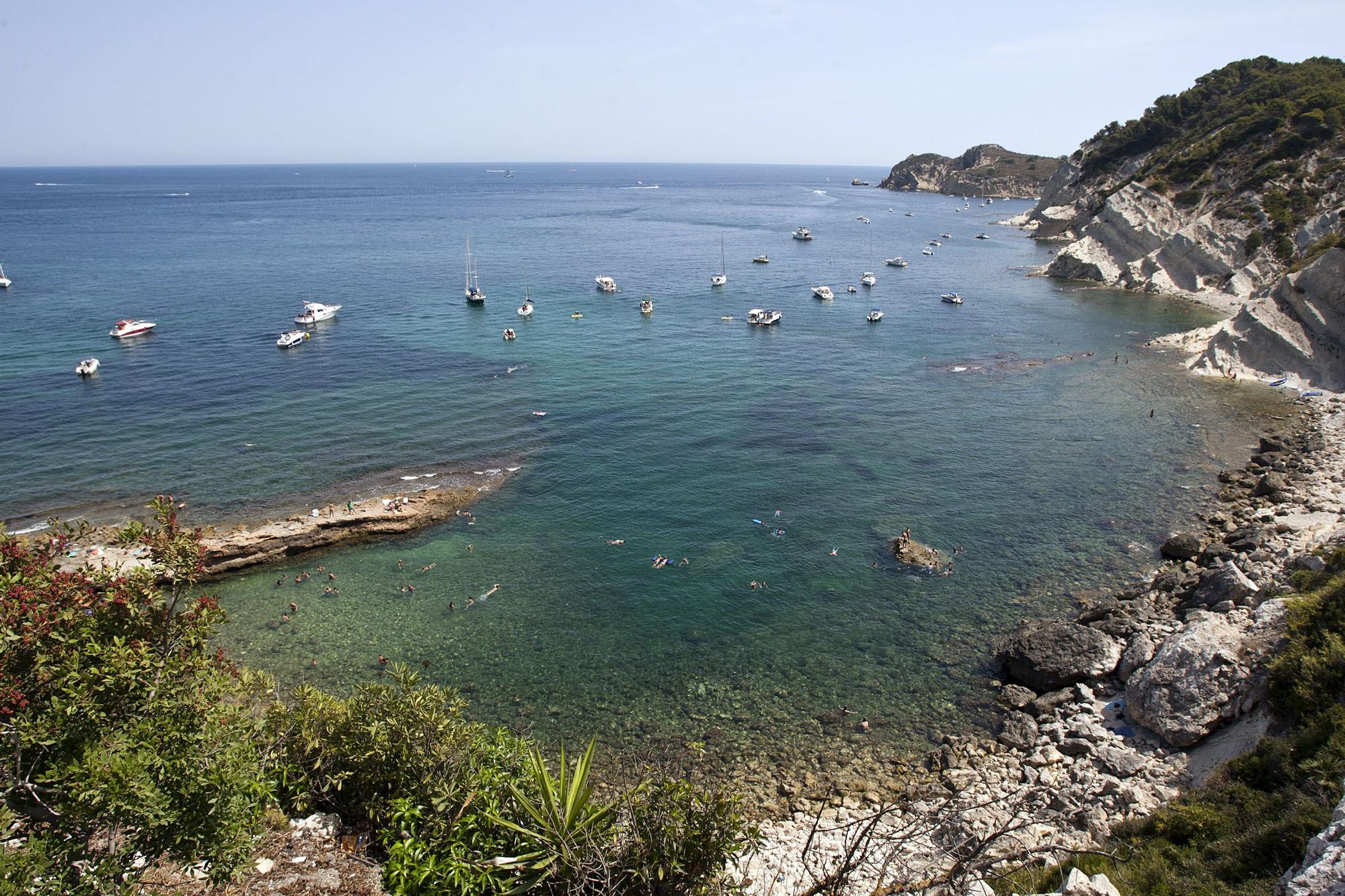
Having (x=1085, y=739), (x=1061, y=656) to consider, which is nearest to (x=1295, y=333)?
(x=1061, y=656)

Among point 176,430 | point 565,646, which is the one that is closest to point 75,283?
point 176,430

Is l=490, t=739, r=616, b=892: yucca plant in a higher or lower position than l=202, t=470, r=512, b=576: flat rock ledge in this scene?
higher

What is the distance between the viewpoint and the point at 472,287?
93312mm

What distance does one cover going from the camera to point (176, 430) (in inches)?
1996

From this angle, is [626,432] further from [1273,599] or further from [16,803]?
[16,803]

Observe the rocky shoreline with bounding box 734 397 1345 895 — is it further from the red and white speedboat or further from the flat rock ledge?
the red and white speedboat

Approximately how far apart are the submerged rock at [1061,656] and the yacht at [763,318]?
58.1 m

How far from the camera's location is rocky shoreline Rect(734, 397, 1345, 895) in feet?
63.6

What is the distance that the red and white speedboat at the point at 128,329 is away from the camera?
234 feet

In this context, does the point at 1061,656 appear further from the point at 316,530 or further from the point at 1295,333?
the point at 1295,333

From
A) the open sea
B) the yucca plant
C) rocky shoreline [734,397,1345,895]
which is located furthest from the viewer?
the open sea

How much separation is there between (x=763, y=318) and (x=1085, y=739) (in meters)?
63.9

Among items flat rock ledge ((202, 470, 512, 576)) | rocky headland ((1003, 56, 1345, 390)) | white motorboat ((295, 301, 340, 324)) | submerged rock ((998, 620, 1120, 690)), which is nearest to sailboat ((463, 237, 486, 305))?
white motorboat ((295, 301, 340, 324))

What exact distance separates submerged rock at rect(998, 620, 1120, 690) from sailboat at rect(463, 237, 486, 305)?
244 feet
